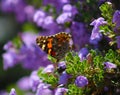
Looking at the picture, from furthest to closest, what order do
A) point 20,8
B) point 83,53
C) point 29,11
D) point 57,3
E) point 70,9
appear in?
point 20,8
point 29,11
point 57,3
point 70,9
point 83,53

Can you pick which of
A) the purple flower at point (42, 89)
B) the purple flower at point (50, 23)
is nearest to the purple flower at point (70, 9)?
the purple flower at point (50, 23)

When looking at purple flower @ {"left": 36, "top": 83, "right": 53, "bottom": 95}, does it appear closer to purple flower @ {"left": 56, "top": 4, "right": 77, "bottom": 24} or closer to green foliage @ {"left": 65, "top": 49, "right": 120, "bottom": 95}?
green foliage @ {"left": 65, "top": 49, "right": 120, "bottom": 95}

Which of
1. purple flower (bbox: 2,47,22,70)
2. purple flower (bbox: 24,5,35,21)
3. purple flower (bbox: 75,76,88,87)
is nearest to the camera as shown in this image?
purple flower (bbox: 75,76,88,87)

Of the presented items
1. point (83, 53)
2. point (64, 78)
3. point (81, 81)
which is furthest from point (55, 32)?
point (81, 81)

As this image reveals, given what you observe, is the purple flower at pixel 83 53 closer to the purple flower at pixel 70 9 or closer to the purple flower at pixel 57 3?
the purple flower at pixel 70 9

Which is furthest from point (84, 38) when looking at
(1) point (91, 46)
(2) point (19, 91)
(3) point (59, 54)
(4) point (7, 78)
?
(4) point (7, 78)

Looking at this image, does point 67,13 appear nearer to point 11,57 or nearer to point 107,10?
point 107,10

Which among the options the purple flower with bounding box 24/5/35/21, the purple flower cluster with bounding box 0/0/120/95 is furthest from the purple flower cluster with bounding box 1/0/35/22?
the purple flower cluster with bounding box 0/0/120/95
